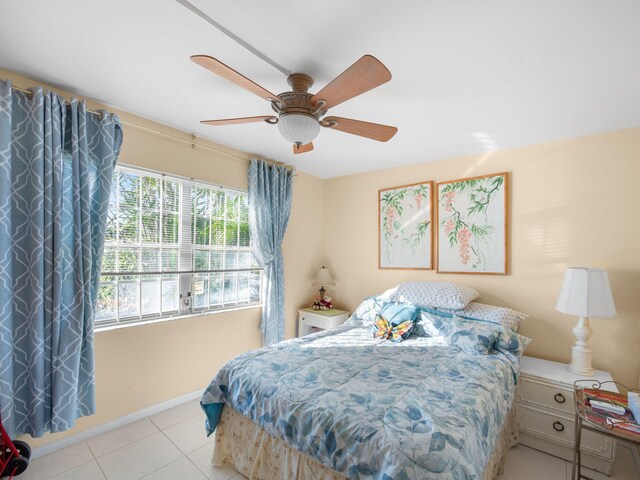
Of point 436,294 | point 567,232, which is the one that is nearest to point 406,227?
point 436,294

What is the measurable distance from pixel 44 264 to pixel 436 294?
302 cm

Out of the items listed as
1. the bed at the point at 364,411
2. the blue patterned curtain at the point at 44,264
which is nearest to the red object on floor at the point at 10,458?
the blue patterned curtain at the point at 44,264

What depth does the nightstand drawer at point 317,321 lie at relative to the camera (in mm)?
3480

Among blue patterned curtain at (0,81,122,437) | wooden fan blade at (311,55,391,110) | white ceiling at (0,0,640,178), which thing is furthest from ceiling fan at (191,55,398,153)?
blue patterned curtain at (0,81,122,437)

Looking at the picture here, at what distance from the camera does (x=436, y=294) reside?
2.82m

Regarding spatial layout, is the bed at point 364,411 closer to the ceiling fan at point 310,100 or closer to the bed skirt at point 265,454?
the bed skirt at point 265,454

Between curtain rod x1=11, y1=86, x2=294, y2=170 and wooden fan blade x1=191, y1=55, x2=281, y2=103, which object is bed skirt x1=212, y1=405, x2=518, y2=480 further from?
curtain rod x1=11, y1=86, x2=294, y2=170

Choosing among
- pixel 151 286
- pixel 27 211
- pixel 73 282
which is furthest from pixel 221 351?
pixel 27 211

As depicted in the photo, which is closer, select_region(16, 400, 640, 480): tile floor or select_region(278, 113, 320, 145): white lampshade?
select_region(278, 113, 320, 145): white lampshade

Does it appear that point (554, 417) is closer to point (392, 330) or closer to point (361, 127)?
point (392, 330)

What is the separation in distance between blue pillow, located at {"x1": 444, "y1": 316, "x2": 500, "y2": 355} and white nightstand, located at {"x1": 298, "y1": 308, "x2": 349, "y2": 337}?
1394mm

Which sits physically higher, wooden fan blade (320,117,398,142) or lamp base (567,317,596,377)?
wooden fan blade (320,117,398,142)

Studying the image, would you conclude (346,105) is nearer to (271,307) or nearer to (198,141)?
(198,141)

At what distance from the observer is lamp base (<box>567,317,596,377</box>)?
220 cm
